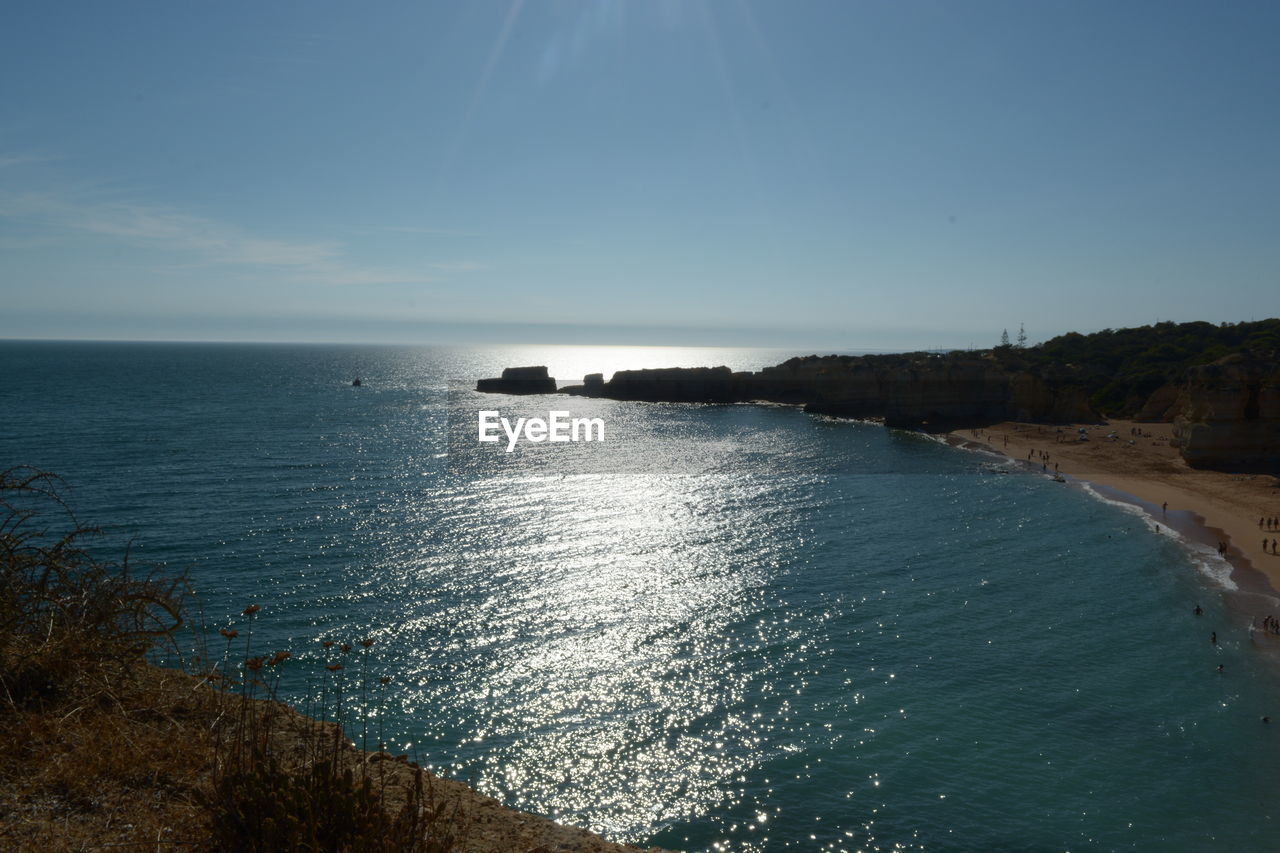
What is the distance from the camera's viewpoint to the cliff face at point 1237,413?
57000 mm

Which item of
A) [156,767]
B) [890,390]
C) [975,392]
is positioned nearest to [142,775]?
[156,767]

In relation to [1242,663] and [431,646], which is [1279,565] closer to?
[1242,663]

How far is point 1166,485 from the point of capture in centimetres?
5575

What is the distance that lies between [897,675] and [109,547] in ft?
104

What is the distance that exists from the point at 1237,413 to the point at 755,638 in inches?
2090

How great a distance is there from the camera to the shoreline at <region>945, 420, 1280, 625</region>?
3669 cm

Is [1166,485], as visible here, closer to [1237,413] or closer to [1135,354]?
[1237,413]

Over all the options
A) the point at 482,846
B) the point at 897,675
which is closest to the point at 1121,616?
the point at 897,675

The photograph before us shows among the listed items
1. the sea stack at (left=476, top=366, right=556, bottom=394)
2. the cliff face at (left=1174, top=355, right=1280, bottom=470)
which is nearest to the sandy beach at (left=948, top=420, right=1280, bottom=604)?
the cliff face at (left=1174, top=355, right=1280, bottom=470)

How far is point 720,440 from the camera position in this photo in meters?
78.9

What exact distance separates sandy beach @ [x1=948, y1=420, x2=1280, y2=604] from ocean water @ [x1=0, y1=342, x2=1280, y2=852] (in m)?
3.24

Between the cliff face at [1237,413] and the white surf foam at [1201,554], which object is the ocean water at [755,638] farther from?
the cliff face at [1237,413]

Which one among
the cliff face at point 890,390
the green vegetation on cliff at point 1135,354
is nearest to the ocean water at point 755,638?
the cliff face at point 890,390

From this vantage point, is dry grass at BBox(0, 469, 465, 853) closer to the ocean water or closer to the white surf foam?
the ocean water
